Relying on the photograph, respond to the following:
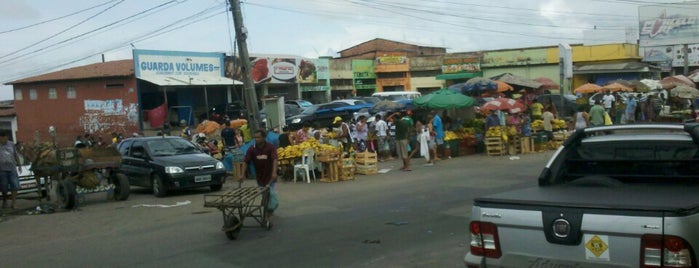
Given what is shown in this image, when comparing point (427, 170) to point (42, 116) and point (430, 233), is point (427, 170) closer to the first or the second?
point (430, 233)

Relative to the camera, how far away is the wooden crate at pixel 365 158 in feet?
61.7

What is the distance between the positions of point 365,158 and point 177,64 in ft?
76.6

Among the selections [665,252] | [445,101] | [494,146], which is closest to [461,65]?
[445,101]

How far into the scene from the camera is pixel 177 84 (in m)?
36.6

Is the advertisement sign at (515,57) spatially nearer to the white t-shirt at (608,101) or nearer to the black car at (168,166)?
the white t-shirt at (608,101)

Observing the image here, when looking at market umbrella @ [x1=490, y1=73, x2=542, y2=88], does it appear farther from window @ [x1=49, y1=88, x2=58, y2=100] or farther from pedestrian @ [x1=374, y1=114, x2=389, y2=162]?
window @ [x1=49, y1=88, x2=58, y2=100]

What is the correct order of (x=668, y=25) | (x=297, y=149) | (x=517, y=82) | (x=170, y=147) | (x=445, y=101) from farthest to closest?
(x=668, y=25), (x=517, y=82), (x=445, y=101), (x=297, y=149), (x=170, y=147)

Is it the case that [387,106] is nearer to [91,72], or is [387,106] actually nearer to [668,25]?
[91,72]

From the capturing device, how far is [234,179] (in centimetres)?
1994

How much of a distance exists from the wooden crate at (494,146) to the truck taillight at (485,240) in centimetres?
1776

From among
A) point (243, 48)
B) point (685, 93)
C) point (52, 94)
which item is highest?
point (52, 94)

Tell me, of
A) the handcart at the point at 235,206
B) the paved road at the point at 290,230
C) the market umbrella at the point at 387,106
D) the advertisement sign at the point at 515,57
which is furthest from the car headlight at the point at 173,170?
the advertisement sign at the point at 515,57

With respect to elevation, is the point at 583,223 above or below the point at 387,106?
below

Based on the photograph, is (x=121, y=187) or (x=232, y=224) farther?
(x=121, y=187)
